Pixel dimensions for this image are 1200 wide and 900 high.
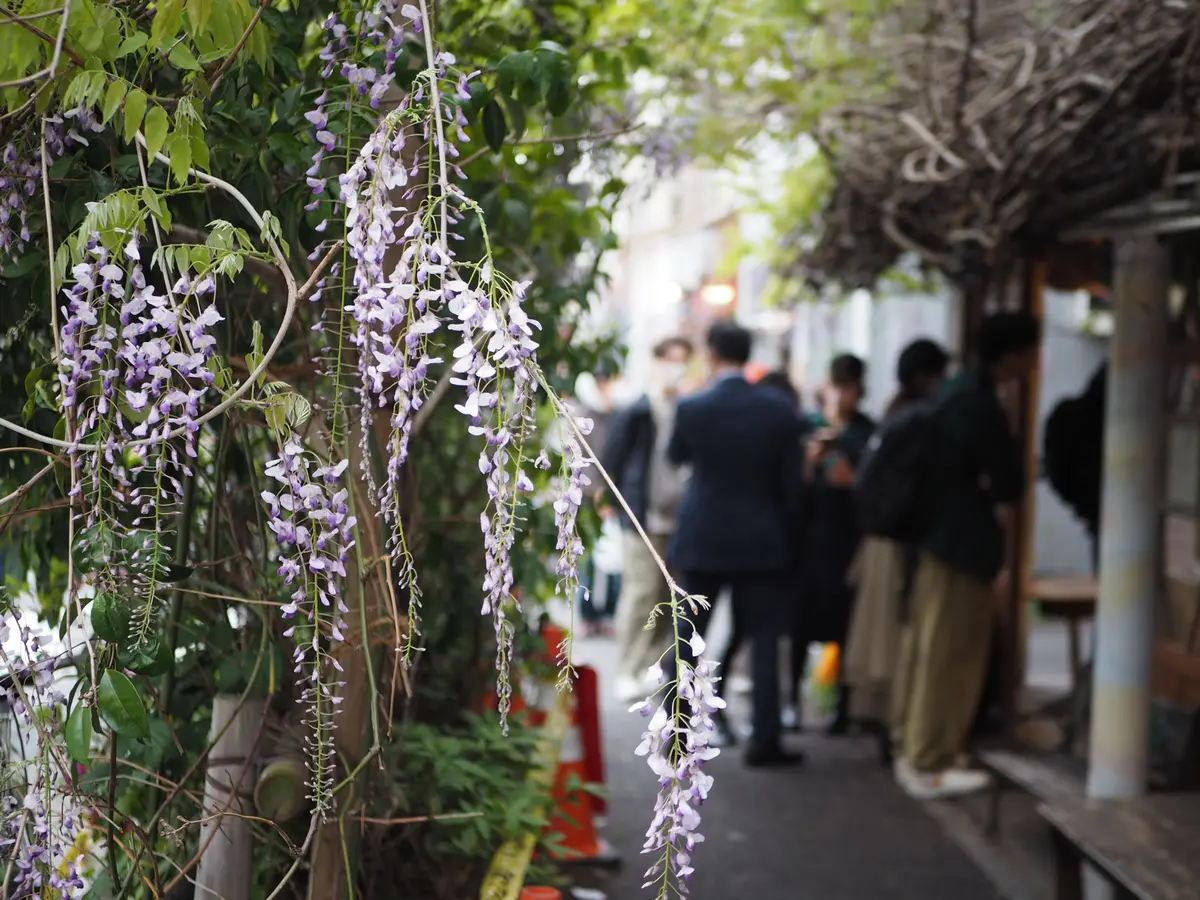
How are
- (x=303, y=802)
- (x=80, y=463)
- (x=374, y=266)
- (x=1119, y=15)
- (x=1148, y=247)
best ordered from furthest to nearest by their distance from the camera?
(x=1148, y=247), (x=1119, y=15), (x=303, y=802), (x=80, y=463), (x=374, y=266)

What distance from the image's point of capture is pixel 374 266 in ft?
6.32

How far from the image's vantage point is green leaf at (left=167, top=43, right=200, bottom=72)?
6.86 ft

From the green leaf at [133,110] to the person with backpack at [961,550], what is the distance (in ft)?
16.6

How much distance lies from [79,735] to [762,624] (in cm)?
543

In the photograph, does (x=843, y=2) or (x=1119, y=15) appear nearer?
(x=1119, y=15)

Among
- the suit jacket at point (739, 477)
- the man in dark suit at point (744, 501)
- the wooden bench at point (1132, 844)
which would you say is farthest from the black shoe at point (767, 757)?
the wooden bench at point (1132, 844)

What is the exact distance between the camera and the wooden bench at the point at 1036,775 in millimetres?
5297

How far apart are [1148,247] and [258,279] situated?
3.81 m

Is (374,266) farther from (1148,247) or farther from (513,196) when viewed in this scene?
(1148,247)

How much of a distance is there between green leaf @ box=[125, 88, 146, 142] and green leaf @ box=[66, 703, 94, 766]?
87 cm

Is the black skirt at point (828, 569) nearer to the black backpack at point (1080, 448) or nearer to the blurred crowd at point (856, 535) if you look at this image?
the blurred crowd at point (856, 535)

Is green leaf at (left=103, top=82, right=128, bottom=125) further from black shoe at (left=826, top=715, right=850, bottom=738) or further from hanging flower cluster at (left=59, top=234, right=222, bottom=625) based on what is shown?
black shoe at (left=826, top=715, right=850, bottom=738)

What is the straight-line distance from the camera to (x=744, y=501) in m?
7.02

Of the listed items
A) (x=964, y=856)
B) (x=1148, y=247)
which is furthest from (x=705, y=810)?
(x=1148, y=247)
